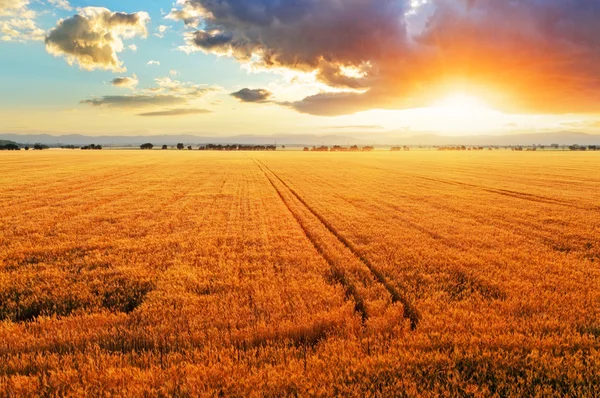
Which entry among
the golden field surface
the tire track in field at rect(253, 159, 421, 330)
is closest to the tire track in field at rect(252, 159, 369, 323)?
the golden field surface

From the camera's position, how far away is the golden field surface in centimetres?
511

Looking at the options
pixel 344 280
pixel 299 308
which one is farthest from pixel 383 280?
pixel 299 308

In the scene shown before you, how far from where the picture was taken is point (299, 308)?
727 centimetres

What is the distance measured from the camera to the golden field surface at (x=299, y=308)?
511cm

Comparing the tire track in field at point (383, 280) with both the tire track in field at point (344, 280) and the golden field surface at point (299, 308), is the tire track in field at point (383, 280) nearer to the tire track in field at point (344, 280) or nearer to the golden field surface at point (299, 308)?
the golden field surface at point (299, 308)

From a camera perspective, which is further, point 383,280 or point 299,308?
point 383,280

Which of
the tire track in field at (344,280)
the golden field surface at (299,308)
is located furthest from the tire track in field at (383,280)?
the tire track in field at (344,280)

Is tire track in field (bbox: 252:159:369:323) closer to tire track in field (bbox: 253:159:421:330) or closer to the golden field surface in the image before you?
the golden field surface

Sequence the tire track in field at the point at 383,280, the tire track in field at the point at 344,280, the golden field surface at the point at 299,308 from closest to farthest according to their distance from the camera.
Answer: the golden field surface at the point at 299,308 < the tire track in field at the point at 383,280 < the tire track in field at the point at 344,280

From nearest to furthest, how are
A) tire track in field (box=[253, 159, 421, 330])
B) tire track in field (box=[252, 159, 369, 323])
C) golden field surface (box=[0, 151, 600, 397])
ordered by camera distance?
golden field surface (box=[0, 151, 600, 397]) → tire track in field (box=[253, 159, 421, 330]) → tire track in field (box=[252, 159, 369, 323])

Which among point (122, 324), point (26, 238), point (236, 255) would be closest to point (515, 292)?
point (236, 255)

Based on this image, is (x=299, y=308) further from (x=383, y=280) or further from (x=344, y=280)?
(x=383, y=280)

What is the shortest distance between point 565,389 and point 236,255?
27.0ft

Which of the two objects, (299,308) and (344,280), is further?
(344,280)
